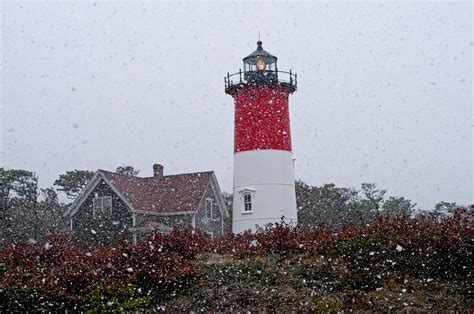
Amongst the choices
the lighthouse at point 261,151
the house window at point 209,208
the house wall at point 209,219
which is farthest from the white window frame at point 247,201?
the house window at point 209,208

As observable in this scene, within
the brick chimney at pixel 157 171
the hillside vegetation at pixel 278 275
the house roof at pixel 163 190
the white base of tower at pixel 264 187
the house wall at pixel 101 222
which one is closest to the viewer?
the hillside vegetation at pixel 278 275

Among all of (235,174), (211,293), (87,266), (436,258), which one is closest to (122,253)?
(87,266)

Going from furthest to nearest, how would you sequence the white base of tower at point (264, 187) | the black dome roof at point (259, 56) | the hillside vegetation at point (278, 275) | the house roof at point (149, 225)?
the house roof at point (149, 225)
the black dome roof at point (259, 56)
the white base of tower at point (264, 187)
the hillside vegetation at point (278, 275)

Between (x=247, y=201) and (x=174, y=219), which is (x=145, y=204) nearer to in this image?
(x=174, y=219)

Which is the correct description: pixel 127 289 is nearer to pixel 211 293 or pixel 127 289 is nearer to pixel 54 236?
pixel 211 293

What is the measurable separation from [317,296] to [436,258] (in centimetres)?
237

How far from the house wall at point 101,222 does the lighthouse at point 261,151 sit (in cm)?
644

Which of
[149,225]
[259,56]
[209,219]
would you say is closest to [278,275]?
[259,56]

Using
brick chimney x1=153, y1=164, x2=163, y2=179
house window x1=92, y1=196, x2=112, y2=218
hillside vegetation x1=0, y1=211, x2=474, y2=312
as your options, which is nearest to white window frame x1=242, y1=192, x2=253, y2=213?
house window x1=92, y1=196, x2=112, y2=218

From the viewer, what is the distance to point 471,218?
11.0 m

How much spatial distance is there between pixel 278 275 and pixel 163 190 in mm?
24078

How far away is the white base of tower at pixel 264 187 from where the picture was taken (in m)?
25.1

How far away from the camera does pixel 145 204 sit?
32.0 m

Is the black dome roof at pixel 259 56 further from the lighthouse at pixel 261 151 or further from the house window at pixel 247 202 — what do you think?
the house window at pixel 247 202
